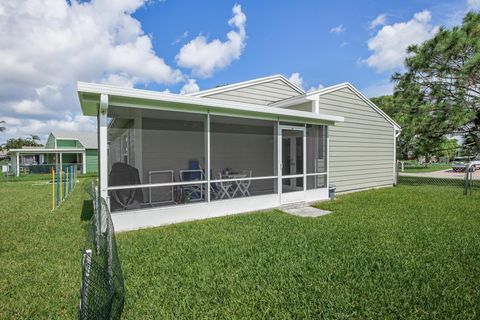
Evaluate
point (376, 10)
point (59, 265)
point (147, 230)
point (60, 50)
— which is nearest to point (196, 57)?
point (60, 50)

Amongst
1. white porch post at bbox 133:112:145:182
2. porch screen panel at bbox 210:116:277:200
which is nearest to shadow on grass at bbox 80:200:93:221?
white porch post at bbox 133:112:145:182

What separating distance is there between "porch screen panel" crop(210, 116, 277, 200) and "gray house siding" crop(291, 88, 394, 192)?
91.6 inches

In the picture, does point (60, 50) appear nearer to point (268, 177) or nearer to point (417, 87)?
point (268, 177)

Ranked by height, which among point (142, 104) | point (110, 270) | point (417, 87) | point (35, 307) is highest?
point (417, 87)

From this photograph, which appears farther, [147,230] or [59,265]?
[147,230]

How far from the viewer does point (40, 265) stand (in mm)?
3572

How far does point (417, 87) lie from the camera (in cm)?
1180

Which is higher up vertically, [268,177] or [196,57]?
[196,57]

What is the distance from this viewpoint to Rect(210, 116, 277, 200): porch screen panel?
6.99 meters

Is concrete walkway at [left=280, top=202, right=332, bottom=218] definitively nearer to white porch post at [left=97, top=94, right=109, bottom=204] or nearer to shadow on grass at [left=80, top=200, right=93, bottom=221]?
white porch post at [left=97, top=94, right=109, bottom=204]

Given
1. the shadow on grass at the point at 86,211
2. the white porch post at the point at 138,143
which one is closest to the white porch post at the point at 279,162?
the white porch post at the point at 138,143

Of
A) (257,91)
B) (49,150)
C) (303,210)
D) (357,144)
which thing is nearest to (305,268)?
(303,210)

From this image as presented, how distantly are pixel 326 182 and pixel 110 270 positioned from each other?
281 inches

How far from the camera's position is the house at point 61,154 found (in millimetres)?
22188
